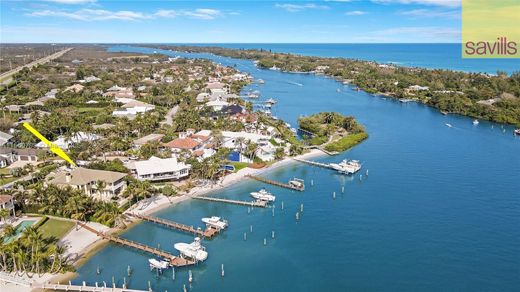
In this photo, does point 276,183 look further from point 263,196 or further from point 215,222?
point 215,222

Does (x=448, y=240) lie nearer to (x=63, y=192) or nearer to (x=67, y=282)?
(x=67, y=282)

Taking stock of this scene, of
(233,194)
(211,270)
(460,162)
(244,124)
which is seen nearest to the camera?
(211,270)

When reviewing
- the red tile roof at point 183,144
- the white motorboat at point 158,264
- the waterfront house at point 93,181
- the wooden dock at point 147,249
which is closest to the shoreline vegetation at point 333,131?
the red tile roof at point 183,144

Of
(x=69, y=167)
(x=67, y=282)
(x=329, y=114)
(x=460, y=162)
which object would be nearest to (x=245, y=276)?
(x=67, y=282)

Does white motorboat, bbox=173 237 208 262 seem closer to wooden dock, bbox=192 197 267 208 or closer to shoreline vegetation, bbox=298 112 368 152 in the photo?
wooden dock, bbox=192 197 267 208

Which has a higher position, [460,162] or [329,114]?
[329,114]

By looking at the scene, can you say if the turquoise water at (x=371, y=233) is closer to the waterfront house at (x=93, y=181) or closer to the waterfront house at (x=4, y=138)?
the waterfront house at (x=93, y=181)
